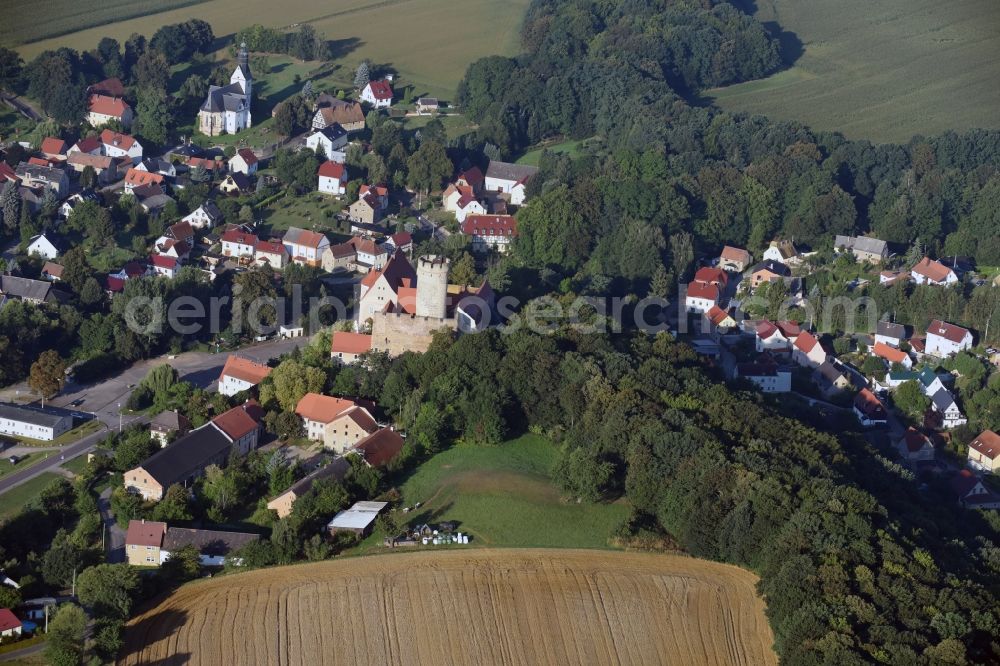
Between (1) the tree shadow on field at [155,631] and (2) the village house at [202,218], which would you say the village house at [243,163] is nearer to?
(2) the village house at [202,218]

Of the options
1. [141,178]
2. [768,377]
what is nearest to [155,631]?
[768,377]

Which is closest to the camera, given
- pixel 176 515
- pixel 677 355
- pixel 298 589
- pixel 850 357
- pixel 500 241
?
pixel 298 589

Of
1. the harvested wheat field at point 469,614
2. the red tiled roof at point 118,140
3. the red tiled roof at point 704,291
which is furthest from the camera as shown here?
the red tiled roof at point 118,140

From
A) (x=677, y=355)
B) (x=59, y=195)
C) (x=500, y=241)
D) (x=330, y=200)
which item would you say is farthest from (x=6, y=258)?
(x=677, y=355)

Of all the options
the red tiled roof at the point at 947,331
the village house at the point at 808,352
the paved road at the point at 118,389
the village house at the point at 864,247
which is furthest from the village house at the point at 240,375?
the village house at the point at 864,247

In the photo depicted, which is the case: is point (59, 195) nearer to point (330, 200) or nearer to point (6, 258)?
point (6, 258)

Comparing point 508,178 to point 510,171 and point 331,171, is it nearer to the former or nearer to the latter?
point 510,171

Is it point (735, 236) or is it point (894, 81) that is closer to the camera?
point (735, 236)
